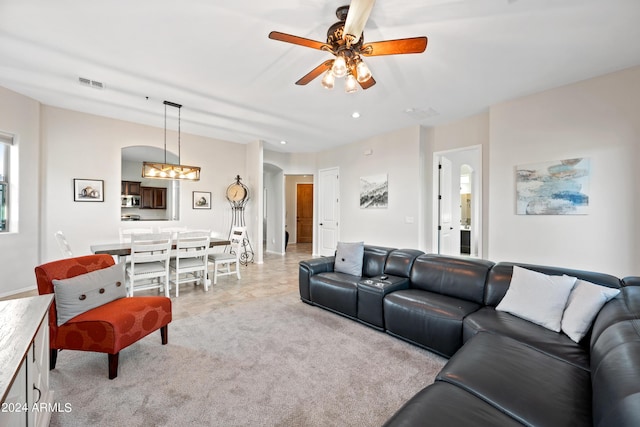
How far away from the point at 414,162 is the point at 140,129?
17.7ft

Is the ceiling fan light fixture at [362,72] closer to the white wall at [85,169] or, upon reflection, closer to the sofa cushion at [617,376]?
the sofa cushion at [617,376]

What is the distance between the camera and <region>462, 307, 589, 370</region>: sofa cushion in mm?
1661

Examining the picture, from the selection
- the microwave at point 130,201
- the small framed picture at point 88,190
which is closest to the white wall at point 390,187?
the small framed picture at point 88,190

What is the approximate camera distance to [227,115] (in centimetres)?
477

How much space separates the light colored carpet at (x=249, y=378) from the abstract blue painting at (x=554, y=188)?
9.25ft

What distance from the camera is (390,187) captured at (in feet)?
19.0

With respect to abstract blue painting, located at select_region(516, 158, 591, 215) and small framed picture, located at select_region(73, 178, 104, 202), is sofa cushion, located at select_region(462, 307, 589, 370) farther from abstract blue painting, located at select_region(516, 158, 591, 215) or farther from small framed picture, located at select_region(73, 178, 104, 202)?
small framed picture, located at select_region(73, 178, 104, 202)

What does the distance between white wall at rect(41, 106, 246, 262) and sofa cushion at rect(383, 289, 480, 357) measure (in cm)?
494

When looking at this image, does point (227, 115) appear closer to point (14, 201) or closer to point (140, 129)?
point (140, 129)

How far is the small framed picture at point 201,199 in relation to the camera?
6.05 metres

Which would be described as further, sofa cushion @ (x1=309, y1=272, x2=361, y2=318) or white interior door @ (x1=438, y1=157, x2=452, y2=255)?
white interior door @ (x1=438, y1=157, x2=452, y2=255)

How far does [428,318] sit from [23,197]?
5797 mm

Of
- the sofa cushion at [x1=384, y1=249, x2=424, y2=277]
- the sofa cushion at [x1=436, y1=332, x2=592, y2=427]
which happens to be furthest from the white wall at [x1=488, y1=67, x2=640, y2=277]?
the sofa cushion at [x1=436, y1=332, x2=592, y2=427]

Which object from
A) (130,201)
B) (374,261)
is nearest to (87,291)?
(374,261)
